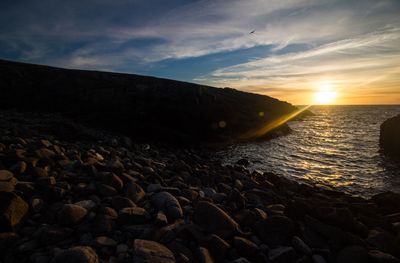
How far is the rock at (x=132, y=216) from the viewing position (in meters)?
4.12

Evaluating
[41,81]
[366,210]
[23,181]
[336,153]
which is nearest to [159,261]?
[23,181]

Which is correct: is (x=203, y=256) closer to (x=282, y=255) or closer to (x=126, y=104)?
(x=282, y=255)

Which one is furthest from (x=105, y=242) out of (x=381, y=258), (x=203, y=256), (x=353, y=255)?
(x=381, y=258)

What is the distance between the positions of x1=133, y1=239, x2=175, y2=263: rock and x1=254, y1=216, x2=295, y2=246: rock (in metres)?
1.86

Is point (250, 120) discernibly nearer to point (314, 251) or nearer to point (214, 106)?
point (214, 106)

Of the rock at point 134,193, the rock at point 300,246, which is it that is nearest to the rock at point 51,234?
the rock at point 134,193

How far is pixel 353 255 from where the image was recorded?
3.85 m

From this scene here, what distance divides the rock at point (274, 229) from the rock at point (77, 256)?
9.31 ft

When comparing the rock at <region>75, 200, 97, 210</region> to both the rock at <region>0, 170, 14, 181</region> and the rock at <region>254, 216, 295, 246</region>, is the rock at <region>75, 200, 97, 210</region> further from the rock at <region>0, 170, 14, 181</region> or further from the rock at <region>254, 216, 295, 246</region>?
the rock at <region>254, 216, 295, 246</region>

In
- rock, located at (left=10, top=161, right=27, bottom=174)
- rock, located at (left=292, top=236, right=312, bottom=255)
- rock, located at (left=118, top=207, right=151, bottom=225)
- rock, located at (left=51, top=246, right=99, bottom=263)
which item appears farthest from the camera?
rock, located at (left=10, top=161, right=27, bottom=174)

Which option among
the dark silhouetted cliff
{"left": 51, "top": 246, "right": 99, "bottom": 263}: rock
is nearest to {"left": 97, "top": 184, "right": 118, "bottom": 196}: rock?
{"left": 51, "top": 246, "right": 99, "bottom": 263}: rock

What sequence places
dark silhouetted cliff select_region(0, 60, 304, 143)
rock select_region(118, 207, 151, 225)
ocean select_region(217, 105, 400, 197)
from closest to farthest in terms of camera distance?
rock select_region(118, 207, 151, 225) → ocean select_region(217, 105, 400, 197) → dark silhouetted cliff select_region(0, 60, 304, 143)

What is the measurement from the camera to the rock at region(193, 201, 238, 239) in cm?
420

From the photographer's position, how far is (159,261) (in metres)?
3.20
